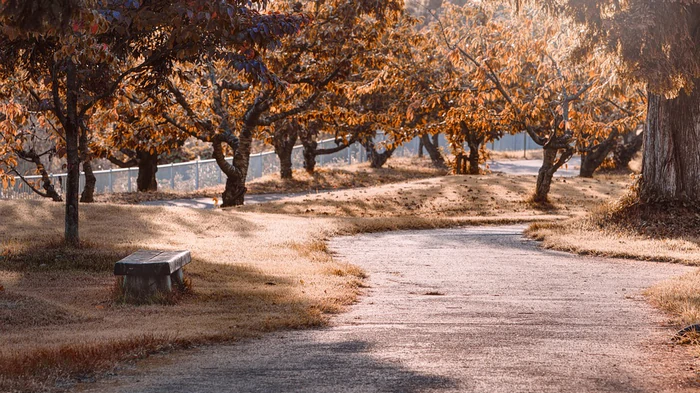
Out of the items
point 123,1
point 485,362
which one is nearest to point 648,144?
point 123,1

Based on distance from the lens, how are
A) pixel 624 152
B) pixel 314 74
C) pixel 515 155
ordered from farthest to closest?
1. pixel 515 155
2. pixel 624 152
3. pixel 314 74

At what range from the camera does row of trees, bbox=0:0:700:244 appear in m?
10.7

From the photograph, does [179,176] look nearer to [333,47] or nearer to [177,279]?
[333,47]

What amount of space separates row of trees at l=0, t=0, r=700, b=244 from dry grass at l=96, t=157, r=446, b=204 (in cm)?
212

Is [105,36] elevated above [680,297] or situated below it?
above

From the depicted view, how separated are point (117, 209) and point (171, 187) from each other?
65.8 feet

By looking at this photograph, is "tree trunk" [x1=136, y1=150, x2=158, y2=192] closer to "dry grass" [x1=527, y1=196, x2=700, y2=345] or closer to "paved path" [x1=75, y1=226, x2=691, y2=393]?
"dry grass" [x1=527, y1=196, x2=700, y2=345]

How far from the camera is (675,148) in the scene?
55.3 feet

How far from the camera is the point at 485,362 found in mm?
6711

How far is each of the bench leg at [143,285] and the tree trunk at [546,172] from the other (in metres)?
16.6

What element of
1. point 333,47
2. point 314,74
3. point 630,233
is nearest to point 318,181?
point 314,74

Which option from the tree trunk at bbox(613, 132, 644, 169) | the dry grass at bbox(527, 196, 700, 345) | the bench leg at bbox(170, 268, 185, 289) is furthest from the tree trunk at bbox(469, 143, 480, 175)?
the bench leg at bbox(170, 268, 185, 289)

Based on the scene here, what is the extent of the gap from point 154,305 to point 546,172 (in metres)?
17.2

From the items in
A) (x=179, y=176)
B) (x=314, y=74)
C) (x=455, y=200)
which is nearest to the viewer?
(x=314, y=74)
